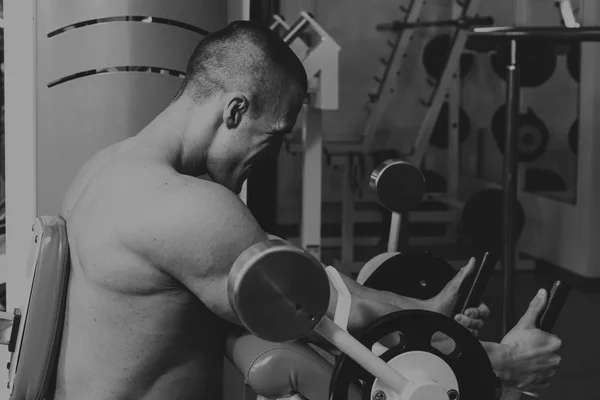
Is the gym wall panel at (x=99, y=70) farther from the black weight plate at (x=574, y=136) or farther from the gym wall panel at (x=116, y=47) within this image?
the black weight plate at (x=574, y=136)

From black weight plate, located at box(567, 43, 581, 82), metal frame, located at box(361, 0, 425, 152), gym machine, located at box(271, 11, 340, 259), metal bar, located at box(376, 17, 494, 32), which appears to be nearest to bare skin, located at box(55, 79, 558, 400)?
gym machine, located at box(271, 11, 340, 259)

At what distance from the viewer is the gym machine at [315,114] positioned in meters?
3.09

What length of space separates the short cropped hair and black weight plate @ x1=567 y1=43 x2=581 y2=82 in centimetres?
352

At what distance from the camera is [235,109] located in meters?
1.30

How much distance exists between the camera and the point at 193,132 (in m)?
1.33

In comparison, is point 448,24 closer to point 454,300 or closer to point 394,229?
point 394,229

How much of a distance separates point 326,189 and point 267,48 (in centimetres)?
474

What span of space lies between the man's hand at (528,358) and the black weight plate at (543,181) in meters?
3.74

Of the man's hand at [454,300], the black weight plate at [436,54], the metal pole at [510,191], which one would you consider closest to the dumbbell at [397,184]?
the man's hand at [454,300]

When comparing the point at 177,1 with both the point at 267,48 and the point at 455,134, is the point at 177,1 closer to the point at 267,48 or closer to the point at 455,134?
the point at 267,48

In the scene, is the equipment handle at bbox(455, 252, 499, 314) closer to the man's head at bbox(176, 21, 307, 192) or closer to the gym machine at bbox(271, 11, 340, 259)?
the man's head at bbox(176, 21, 307, 192)

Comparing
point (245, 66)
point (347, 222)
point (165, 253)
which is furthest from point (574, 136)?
point (165, 253)

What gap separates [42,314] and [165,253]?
25 centimetres

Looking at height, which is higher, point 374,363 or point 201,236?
point 201,236
